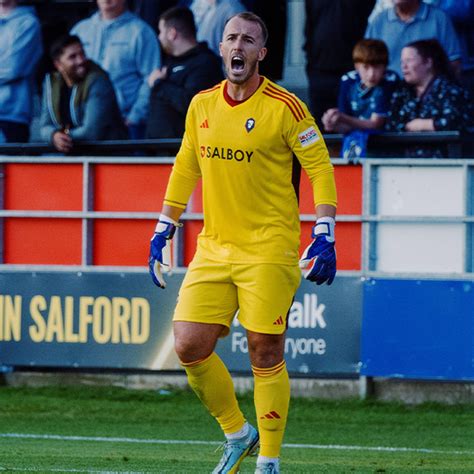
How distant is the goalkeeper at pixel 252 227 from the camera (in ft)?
22.5

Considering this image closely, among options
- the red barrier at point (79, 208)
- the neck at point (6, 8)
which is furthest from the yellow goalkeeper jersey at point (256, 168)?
the neck at point (6, 8)

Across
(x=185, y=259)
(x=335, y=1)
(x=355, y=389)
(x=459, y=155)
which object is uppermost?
(x=335, y=1)

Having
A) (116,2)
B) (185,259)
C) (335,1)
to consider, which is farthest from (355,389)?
(116,2)

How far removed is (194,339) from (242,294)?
0.33 m

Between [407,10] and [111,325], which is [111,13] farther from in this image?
[111,325]

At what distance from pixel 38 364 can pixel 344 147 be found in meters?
3.20

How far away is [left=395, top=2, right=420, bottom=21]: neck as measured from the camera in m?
12.1

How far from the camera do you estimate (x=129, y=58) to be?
13.1 m

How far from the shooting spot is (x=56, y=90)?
13.3 meters

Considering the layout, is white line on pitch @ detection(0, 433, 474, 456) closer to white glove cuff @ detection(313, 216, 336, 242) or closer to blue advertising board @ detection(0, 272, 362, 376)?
blue advertising board @ detection(0, 272, 362, 376)

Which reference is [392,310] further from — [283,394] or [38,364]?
[283,394]

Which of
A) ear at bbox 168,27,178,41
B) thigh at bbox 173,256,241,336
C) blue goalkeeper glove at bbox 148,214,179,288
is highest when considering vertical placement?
ear at bbox 168,27,178,41

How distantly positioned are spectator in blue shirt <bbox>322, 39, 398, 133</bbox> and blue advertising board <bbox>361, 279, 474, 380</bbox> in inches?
56.1

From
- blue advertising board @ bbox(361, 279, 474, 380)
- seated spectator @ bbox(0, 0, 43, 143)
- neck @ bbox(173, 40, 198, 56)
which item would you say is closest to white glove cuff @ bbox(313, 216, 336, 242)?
blue advertising board @ bbox(361, 279, 474, 380)
